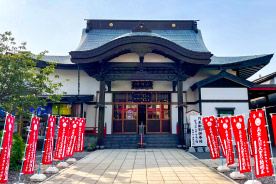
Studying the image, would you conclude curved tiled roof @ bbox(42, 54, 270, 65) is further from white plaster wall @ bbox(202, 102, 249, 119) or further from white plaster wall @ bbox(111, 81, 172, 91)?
white plaster wall @ bbox(111, 81, 172, 91)

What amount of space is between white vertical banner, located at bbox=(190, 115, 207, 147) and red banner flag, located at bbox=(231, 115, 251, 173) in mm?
5347

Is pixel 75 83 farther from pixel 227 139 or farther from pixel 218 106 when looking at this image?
pixel 227 139

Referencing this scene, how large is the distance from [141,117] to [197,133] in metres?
5.42

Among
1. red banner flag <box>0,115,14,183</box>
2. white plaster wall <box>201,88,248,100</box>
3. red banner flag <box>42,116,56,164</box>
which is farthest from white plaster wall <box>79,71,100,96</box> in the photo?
red banner flag <box>0,115,14,183</box>

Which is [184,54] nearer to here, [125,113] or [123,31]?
[125,113]

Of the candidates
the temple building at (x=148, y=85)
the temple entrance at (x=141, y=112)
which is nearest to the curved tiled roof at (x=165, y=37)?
the temple building at (x=148, y=85)

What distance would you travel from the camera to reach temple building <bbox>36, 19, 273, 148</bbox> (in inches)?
483

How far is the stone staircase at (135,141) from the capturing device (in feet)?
43.2

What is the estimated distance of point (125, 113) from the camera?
51.6 ft

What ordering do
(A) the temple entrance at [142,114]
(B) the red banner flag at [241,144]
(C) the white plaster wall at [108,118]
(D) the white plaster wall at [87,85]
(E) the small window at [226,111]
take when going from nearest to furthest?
(B) the red banner flag at [241,144] → (E) the small window at [226,111] → (C) the white plaster wall at [108,118] → (D) the white plaster wall at [87,85] → (A) the temple entrance at [142,114]

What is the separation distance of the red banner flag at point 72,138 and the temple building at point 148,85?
12.1 feet

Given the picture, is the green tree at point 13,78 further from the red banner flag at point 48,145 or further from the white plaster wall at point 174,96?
the white plaster wall at point 174,96

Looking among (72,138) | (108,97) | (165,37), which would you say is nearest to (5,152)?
(72,138)

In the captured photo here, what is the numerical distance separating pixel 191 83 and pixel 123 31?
8499 millimetres
